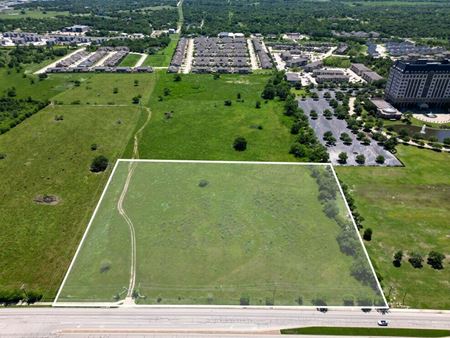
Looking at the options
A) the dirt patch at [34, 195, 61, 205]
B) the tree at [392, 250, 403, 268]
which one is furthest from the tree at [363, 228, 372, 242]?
the dirt patch at [34, 195, 61, 205]

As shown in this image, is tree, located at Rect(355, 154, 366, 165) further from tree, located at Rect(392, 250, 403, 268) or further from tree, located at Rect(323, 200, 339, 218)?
tree, located at Rect(392, 250, 403, 268)

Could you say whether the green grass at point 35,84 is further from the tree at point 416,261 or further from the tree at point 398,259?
the tree at point 416,261

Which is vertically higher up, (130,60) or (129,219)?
(130,60)

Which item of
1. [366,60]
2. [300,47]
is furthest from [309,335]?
[300,47]

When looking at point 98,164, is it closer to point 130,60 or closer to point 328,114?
point 328,114

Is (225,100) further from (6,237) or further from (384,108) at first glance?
(6,237)

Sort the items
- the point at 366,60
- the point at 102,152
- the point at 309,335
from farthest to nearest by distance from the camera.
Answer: the point at 366,60 → the point at 102,152 → the point at 309,335

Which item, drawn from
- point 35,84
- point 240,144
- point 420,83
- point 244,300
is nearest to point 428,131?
point 420,83
